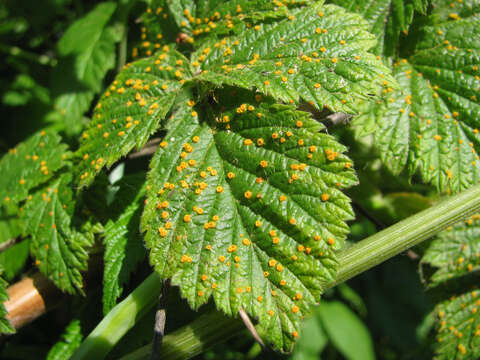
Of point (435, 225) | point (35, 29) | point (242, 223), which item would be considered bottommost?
point (435, 225)

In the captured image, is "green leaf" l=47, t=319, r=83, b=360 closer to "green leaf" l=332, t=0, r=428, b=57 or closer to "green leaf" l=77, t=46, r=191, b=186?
"green leaf" l=77, t=46, r=191, b=186

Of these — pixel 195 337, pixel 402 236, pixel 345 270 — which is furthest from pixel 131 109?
pixel 402 236

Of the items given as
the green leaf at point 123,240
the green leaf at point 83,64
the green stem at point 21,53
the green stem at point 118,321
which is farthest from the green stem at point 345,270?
the green stem at point 21,53

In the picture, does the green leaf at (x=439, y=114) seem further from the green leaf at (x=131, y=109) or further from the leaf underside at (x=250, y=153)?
the green leaf at (x=131, y=109)

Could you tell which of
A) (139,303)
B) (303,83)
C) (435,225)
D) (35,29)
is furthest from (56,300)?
(35,29)

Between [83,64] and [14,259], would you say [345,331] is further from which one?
[83,64]

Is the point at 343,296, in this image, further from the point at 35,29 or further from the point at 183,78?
the point at 35,29
